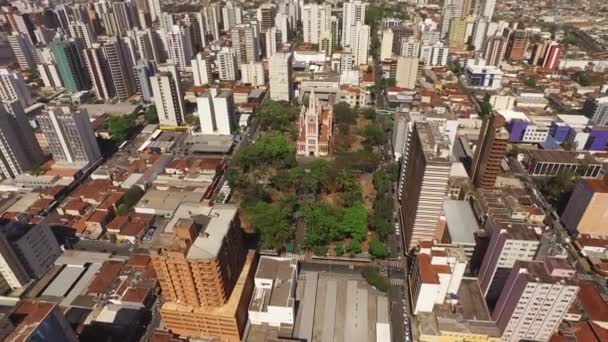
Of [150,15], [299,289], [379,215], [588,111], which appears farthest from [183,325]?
[150,15]

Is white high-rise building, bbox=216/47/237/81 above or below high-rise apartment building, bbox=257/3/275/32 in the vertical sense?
below

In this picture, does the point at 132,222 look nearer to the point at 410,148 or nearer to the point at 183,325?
the point at 183,325

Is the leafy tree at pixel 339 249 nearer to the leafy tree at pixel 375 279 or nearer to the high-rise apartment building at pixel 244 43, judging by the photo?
the leafy tree at pixel 375 279

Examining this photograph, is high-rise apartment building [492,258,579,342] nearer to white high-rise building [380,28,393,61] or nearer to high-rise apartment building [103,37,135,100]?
high-rise apartment building [103,37,135,100]

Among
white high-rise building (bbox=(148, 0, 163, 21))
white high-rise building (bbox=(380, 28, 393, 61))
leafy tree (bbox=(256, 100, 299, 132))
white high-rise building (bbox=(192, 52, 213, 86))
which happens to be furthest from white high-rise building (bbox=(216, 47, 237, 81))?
white high-rise building (bbox=(148, 0, 163, 21))

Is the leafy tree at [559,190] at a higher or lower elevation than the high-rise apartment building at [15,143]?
lower

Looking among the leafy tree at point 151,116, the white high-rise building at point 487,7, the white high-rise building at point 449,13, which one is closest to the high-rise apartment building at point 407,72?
the white high-rise building at point 449,13

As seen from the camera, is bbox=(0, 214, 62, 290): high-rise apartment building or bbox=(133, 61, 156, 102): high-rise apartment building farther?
bbox=(133, 61, 156, 102): high-rise apartment building
